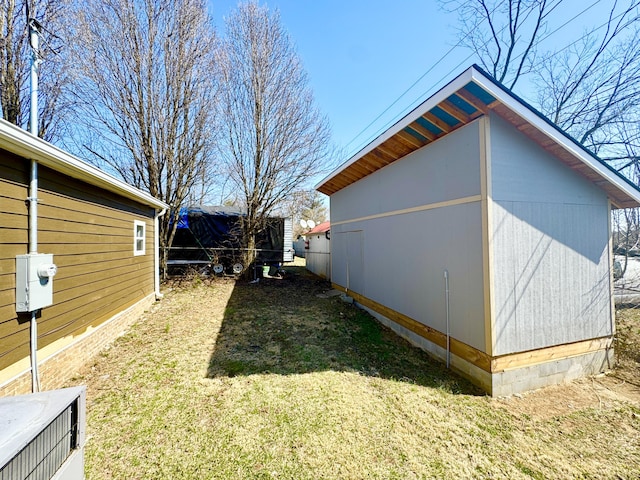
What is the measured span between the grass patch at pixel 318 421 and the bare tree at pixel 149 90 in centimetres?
619

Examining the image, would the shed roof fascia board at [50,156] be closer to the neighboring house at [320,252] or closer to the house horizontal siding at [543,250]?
the house horizontal siding at [543,250]

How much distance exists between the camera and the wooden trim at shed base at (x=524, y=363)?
130 inches

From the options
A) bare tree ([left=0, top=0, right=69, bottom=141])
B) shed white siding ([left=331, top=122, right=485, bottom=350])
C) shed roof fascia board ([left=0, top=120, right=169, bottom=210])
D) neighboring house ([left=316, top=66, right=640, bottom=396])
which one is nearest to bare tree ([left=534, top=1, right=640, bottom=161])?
neighboring house ([left=316, top=66, right=640, bottom=396])

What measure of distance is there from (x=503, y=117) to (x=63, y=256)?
5946mm

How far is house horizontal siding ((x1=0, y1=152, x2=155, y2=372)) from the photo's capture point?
8.60 feet

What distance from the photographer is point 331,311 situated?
21.9 feet

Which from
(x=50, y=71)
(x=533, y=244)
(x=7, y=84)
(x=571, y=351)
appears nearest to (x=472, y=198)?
(x=533, y=244)

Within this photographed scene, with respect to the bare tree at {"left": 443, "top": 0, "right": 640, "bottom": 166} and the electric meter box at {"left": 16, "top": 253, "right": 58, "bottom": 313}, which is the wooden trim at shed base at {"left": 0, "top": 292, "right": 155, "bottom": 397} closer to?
the electric meter box at {"left": 16, "top": 253, "right": 58, "bottom": 313}

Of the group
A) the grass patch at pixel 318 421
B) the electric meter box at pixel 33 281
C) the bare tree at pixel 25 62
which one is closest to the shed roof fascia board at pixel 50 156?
the electric meter box at pixel 33 281

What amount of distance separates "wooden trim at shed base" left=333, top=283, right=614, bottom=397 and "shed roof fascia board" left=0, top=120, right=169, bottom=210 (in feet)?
18.1

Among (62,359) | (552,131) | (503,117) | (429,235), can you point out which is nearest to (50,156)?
(62,359)

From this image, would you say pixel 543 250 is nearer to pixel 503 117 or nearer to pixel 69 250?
pixel 503 117

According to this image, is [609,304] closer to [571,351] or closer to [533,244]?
[571,351]

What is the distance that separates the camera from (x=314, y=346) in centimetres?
462
